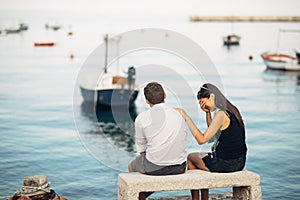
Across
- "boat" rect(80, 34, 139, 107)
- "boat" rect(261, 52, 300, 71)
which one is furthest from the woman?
"boat" rect(261, 52, 300, 71)

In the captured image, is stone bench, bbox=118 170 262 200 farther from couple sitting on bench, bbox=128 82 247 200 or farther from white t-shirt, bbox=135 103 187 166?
white t-shirt, bbox=135 103 187 166

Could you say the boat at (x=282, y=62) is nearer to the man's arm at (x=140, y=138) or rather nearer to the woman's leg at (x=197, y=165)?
the woman's leg at (x=197, y=165)

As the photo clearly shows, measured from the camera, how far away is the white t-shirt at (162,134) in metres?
5.60

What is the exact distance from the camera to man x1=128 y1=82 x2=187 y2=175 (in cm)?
559

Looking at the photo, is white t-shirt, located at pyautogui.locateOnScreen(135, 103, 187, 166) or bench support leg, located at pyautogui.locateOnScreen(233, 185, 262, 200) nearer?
white t-shirt, located at pyautogui.locateOnScreen(135, 103, 187, 166)

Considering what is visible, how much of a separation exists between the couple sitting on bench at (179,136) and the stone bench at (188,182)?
10 cm

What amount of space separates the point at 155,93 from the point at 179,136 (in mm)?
524

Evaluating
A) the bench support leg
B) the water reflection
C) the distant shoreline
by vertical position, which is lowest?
the water reflection

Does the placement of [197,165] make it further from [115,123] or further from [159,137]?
[115,123]

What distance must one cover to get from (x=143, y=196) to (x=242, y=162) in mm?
1134

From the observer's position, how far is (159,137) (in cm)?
566

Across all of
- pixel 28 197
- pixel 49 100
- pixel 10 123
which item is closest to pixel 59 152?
pixel 10 123

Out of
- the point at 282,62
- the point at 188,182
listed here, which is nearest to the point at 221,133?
the point at 188,182

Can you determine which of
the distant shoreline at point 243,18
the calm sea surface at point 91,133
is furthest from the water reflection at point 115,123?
the distant shoreline at point 243,18
